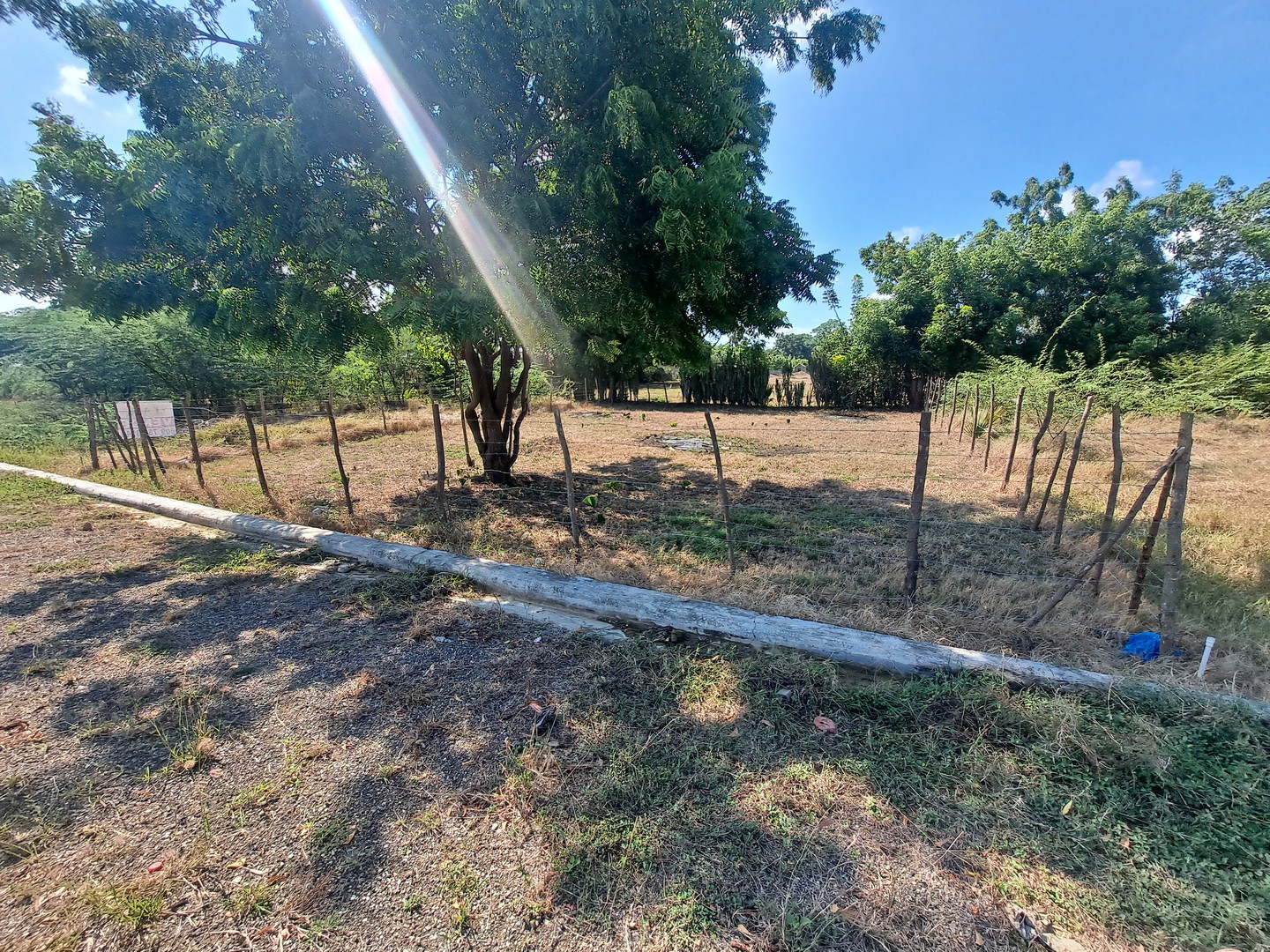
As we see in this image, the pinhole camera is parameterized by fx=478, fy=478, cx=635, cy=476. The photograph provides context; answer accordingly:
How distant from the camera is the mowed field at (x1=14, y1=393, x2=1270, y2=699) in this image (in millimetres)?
3117

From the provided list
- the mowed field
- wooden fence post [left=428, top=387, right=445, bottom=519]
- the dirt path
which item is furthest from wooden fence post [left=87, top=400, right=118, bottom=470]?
wooden fence post [left=428, top=387, right=445, bottom=519]

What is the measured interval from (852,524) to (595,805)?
4348 mm

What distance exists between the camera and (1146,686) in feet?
7.54

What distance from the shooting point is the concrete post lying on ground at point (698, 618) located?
2432 millimetres

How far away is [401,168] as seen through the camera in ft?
15.0

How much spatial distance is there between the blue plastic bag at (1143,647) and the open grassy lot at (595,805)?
26.5 inches

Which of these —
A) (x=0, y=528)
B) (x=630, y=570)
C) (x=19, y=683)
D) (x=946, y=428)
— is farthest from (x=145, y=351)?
(x=946, y=428)

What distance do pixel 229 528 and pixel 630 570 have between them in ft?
15.4

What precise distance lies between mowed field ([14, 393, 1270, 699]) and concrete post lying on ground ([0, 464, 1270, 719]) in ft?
0.71

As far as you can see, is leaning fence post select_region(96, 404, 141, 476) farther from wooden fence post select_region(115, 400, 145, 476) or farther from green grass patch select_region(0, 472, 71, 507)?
green grass patch select_region(0, 472, 71, 507)

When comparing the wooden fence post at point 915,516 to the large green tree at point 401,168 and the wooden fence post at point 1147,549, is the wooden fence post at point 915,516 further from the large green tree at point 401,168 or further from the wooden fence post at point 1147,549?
the large green tree at point 401,168

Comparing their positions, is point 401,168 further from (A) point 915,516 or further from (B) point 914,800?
(B) point 914,800

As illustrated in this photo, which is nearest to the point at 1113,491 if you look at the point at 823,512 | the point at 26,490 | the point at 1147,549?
the point at 1147,549

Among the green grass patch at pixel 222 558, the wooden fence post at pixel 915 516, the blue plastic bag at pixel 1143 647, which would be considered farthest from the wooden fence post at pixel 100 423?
the blue plastic bag at pixel 1143 647
